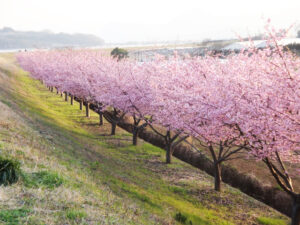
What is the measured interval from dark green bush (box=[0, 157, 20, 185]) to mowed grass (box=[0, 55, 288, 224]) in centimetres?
28

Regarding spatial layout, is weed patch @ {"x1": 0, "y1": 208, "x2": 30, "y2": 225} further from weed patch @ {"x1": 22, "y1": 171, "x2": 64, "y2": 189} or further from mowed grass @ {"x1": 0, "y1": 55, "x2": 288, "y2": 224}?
weed patch @ {"x1": 22, "y1": 171, "x2": 64, "y2": 189}

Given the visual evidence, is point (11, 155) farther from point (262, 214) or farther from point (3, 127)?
point (262, 214)

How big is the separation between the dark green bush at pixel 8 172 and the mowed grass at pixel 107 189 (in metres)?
0.28

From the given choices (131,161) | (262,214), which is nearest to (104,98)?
(131,161)

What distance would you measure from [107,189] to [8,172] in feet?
20.0

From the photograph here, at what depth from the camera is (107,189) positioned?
13633 millimetres

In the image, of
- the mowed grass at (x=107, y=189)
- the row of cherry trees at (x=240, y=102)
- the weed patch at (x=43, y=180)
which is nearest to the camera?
the mowed grass at (x=107, y=189)

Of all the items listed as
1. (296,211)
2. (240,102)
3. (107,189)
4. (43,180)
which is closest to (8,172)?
(43,180)

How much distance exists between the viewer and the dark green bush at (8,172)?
26.7 feet

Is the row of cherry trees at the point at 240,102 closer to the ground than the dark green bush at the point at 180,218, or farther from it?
farther from it

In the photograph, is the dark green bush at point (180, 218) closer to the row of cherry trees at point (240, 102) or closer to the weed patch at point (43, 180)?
the row of cherry trees at point (240, 102)

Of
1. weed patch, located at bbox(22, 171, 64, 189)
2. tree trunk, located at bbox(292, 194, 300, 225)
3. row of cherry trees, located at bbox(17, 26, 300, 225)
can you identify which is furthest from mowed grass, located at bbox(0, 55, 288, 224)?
tree trunk, located at bbox(292, 194, 300, 225)

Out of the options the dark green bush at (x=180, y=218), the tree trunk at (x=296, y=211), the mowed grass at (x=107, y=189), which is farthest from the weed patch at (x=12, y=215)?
the tree trunk at (x=296, y=211)

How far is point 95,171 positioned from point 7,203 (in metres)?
9.82
